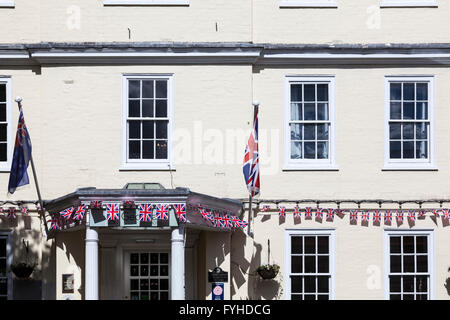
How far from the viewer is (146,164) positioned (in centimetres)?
2784

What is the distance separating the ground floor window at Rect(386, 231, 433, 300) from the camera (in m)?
28.0

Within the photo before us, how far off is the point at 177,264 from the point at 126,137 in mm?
3348

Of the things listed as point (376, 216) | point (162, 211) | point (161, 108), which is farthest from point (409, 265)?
point (161, 108)

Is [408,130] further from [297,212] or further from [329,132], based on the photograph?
[297,212]

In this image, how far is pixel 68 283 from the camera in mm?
27438

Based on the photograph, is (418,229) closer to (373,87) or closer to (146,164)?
(373,87)

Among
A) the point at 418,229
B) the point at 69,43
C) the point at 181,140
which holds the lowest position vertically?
the point at 418,229

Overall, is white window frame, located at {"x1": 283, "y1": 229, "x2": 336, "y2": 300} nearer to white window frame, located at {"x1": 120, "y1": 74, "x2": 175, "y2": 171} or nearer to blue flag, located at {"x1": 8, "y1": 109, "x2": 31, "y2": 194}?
white window frame, located at {"x1": 120, "y1": 74, "x2": 175, "y2": 171}

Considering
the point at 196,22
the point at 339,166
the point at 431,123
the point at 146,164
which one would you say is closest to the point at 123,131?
the point at 146,164

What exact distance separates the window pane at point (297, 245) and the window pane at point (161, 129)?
3.37m

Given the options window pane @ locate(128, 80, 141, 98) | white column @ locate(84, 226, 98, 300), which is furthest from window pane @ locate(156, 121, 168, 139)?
white column @ locate(84, 226, 98, 300)

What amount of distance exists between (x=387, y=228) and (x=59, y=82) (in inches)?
288

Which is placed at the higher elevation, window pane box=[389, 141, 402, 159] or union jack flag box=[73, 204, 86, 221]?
window pane box=[389, 141, 402, 159]

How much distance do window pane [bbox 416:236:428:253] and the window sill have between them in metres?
5.10
